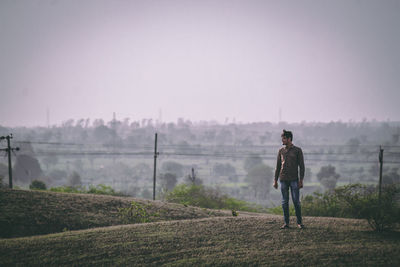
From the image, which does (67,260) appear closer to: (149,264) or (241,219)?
(149,264)

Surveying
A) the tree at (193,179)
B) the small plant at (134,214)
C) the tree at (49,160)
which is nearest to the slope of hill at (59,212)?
the small plant at (134,214)

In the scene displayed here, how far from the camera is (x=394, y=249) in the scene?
806 centimetres

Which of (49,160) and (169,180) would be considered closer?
(169,180)

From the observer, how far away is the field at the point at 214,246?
25.2 ft

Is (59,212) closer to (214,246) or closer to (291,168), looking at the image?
(214,246)

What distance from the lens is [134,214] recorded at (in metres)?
13.7

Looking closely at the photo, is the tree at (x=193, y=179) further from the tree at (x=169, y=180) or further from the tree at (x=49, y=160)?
the tree at (x=49, y=160)

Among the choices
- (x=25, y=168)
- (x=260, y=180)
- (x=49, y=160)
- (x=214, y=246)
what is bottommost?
(x=260, y=180)

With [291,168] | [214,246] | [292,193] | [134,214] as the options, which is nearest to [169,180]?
[134,214]

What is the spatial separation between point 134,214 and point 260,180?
91.5 m

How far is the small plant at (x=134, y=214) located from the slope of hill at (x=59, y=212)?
20 cm

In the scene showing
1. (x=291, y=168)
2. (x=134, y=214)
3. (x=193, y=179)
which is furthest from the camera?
(x=193, y=179)

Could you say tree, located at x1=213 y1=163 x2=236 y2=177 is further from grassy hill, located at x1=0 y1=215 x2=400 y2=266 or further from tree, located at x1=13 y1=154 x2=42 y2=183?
grassy hill, located at x1=0 y1=215 x2=400 y2=266

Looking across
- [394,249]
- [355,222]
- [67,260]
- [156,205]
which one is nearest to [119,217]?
[156,205]
